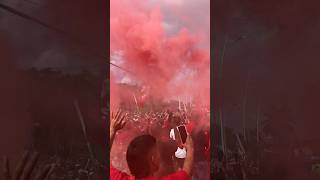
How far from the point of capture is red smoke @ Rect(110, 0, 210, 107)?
3434 mm

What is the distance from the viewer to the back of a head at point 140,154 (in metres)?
3.42

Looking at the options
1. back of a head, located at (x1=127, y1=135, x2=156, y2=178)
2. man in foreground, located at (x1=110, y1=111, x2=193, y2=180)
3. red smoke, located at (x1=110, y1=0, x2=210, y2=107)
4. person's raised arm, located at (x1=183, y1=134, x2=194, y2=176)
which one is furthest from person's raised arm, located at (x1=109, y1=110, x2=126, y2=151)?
person's raised arm, located at (x1=183, y1=134, x2=194, y2=176)

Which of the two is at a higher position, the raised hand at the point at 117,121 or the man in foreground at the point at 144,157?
the raised hand at the point at 117,121

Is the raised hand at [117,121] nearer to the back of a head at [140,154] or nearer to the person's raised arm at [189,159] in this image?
the back of a head at [140,154]

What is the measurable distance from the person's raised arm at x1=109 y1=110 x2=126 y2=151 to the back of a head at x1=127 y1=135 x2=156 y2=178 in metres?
0.16

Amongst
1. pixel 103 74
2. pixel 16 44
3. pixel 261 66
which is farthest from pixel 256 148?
pixel 16 44

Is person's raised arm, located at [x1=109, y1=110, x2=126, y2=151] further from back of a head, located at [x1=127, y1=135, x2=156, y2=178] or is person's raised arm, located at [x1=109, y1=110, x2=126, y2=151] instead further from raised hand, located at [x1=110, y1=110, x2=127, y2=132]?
back of a head, located at [x1=127, y1=135, x2=156, y2=178]

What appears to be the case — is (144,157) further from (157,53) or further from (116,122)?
(157,53)

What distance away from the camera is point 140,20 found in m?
3.44

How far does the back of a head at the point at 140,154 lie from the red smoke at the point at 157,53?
15.7 inches

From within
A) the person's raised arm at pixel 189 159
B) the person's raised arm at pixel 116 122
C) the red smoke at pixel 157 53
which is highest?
the red smoke at pixel 157 53

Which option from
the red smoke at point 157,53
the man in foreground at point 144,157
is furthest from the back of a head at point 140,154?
the red smoke at point 157,53

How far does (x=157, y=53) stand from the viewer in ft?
11.3

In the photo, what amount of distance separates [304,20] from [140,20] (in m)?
1.42
